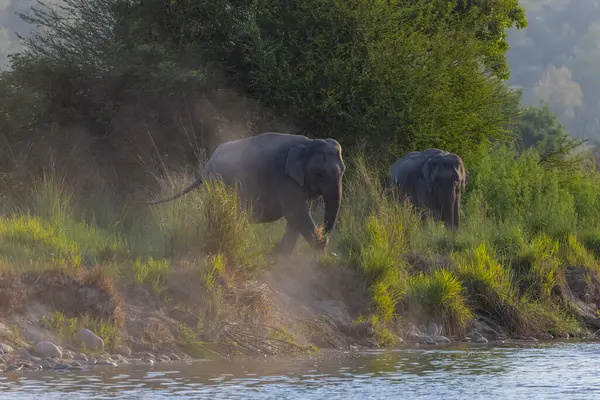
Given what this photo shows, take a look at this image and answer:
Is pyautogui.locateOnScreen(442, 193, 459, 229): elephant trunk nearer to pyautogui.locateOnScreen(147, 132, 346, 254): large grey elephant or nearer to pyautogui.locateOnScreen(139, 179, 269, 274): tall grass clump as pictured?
pyautogui.locateOnScreen(147, 132, 346, 254): large grey elephant

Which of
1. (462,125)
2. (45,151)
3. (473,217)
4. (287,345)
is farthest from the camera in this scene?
(462,125)

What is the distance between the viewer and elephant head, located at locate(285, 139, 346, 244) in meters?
15.4

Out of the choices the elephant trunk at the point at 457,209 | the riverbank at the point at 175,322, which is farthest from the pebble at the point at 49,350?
the elephant trunk at the point at 457,209

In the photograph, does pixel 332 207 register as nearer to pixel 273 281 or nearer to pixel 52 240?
pixel 273 281

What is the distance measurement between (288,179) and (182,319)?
428 cm

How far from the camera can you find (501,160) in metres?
23.9

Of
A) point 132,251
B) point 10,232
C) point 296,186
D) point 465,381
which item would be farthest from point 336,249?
point 465,381

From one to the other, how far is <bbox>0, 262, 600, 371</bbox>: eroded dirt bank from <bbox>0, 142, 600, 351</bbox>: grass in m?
0.06

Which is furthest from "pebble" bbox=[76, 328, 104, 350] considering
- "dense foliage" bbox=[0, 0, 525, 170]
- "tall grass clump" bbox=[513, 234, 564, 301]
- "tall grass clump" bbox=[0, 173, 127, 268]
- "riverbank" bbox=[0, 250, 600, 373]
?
"dense foliage" bbox=[0, 0, 525, 170]

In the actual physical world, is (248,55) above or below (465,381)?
above

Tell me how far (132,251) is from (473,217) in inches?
296

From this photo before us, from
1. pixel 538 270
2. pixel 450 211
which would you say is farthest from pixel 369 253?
pixel 450 211

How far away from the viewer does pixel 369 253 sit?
14352 mm

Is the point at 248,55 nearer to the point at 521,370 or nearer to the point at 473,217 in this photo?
the point at 473,217
